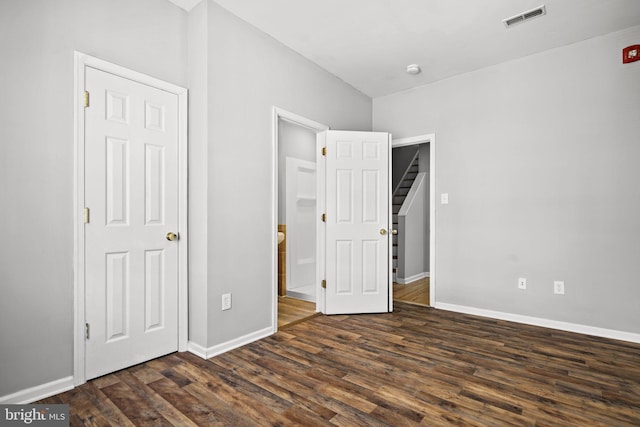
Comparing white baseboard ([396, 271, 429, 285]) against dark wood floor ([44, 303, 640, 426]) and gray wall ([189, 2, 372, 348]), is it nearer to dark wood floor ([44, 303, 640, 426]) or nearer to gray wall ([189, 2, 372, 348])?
dark wood floor ([44, 303, 640, 426])

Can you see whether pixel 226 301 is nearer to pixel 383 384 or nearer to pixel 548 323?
pixel 383 384

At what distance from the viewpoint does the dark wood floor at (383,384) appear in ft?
5.82

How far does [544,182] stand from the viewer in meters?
3.27

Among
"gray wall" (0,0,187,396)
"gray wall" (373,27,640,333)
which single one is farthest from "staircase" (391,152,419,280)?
"gray wall" (0,0,187,396)

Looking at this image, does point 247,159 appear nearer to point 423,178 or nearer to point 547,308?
point 547,308

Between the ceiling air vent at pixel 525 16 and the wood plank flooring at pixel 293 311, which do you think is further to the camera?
the wood plank flooring at pixel 293 311

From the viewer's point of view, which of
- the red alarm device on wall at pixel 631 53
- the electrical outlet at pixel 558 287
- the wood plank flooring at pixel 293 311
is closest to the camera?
the red alarm device on wall at pixel 631 53

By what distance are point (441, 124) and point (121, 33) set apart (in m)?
3.24

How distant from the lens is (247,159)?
9.30ft

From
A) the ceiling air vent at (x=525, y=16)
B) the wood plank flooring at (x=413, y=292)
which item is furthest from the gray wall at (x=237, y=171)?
the wood plank flooring at (x=413, y=292)

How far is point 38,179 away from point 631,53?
14.8ft

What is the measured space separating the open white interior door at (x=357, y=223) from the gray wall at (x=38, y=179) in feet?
7.47

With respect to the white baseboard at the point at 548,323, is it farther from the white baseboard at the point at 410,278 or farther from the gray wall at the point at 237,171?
the gray wall at the point at 237,171

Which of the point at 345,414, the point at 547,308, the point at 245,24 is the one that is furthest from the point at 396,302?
the point at 245,24
